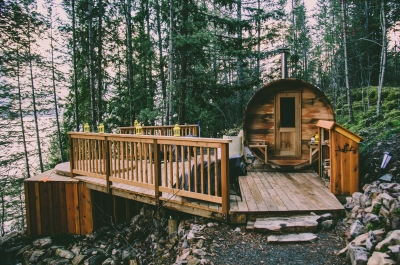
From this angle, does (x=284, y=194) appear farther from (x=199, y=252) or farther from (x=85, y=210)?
(x=85, y=210)

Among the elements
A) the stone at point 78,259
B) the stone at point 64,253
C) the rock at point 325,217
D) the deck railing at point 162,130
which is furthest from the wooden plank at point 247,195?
→ the stone at point 64,253

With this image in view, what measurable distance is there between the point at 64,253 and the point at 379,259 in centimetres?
519

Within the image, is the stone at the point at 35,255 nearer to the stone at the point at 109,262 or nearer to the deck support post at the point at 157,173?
the stone at the point at 109,262

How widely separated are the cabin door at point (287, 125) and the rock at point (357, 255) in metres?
3.70

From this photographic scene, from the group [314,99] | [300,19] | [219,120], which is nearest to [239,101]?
[219,120]

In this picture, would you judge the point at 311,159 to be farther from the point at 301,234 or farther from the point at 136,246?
the point at 136,246

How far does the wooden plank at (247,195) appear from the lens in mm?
3701

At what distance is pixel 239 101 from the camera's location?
47.3 feet

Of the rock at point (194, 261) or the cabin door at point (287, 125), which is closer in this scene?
the rock at point (194, 261)

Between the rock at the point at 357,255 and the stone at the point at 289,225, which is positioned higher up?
the rock at the point at 357,255

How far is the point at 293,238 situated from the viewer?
317 centimetres

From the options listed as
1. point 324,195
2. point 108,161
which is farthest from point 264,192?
point 108,161

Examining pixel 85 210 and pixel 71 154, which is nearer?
pixel 85 210

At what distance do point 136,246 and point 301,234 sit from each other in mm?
3023
